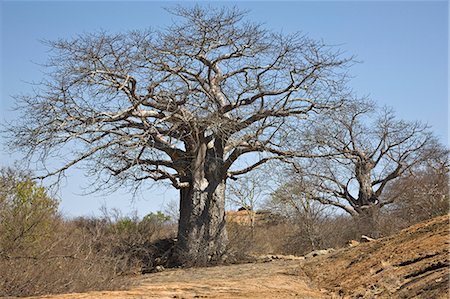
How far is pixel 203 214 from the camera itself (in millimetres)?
15492

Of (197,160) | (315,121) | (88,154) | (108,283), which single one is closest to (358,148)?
(315,121)

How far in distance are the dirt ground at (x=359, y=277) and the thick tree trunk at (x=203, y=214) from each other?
4.50 meters

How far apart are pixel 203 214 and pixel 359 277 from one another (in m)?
7.54

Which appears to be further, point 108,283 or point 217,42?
point 217,42

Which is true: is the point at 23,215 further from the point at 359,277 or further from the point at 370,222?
the point at 370,222

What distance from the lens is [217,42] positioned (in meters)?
14.7

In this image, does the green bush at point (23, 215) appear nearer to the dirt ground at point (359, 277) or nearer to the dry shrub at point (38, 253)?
the dry shrub at point (38, 253)

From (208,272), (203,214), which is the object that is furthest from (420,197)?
(208,272)

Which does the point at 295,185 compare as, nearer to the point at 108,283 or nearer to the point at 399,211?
the point at 399,211

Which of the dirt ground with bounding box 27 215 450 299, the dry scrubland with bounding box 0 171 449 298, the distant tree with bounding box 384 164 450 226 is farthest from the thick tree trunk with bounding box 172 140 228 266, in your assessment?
the distant tree with bounding box 384 164 450 226

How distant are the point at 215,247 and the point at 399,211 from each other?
854cm

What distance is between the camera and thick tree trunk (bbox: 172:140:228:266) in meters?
15.2

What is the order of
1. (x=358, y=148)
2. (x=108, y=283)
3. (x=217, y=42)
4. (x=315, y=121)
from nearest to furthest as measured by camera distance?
(x=108, y=283)
(x=217, y=42)
(x=315, y=121)
(x=358, y=148)

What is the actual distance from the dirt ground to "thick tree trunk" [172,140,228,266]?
4499mm
